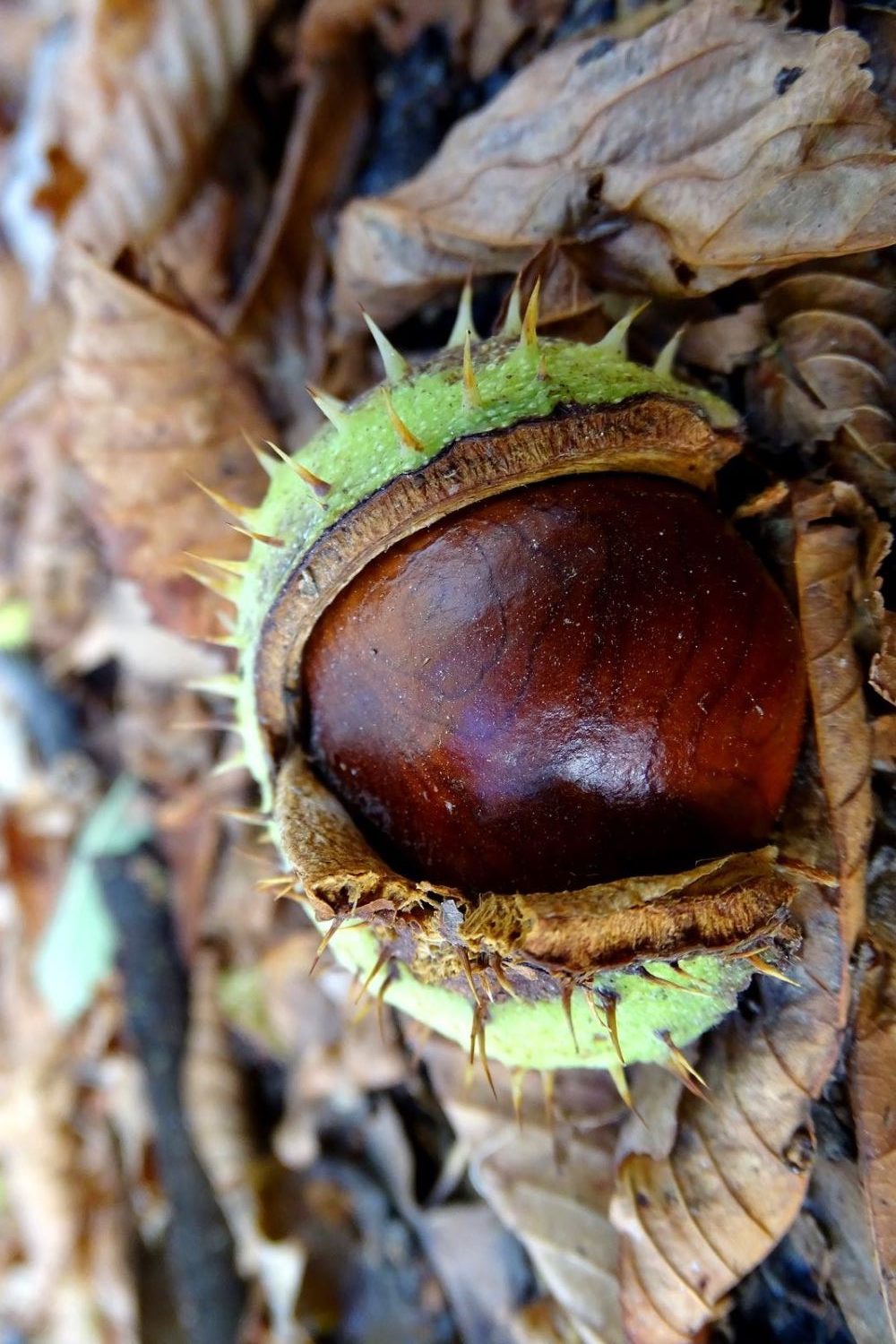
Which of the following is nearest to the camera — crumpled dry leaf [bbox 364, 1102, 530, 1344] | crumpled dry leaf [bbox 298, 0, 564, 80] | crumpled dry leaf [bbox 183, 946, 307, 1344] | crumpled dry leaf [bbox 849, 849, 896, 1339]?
crumpled dry leaf [bbox 849, 849, 896, 1339]

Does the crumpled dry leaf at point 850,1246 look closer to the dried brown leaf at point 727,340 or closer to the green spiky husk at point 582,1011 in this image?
the green spiky husk at point 582,1011

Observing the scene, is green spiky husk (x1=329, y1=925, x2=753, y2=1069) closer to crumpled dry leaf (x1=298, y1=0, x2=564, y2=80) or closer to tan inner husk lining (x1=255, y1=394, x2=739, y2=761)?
tan inner husk lining (x1=255, y1=394, x2=739, y2=761)

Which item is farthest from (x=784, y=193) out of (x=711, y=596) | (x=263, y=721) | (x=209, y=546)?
(x=209, y=546)

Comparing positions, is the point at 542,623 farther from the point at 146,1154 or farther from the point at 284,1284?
the point at 146,1154

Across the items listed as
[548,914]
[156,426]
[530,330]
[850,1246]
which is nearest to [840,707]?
[548,914]

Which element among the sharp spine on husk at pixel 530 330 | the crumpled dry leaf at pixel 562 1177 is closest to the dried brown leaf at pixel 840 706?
the sharp spine on husk at pixel 530 330

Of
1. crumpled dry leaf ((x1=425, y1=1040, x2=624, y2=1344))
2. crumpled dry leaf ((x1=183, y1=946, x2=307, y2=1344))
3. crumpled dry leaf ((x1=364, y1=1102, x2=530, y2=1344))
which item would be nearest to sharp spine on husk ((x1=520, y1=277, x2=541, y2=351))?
crumpled dry leaf ((x1=425, y1=1040, x2=624, y2=1344))

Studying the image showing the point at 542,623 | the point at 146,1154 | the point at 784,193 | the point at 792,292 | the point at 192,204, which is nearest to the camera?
the point at 542,623
